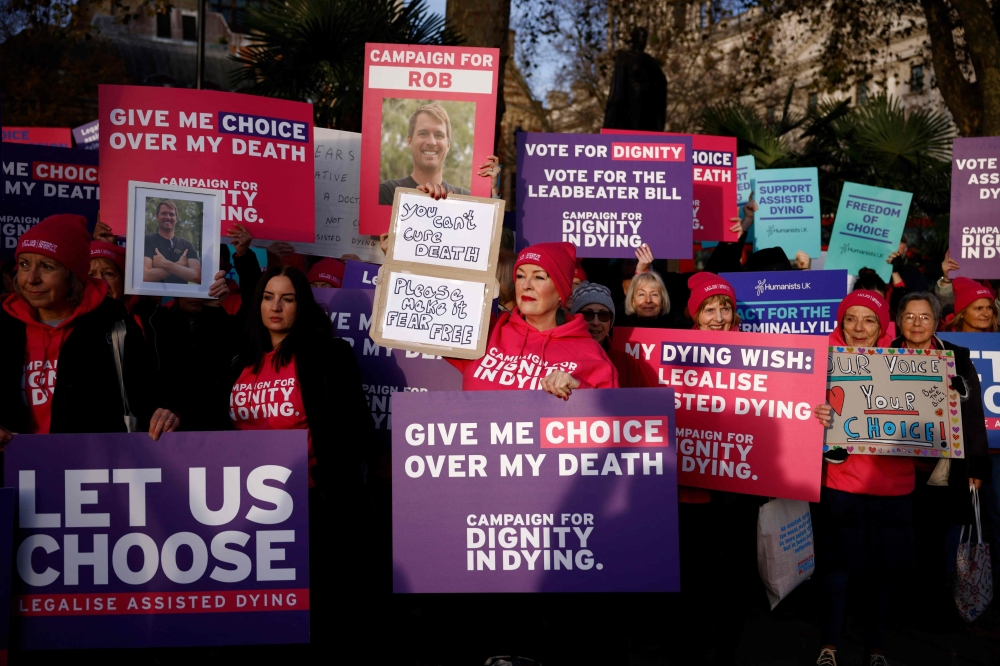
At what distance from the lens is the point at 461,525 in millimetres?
3639

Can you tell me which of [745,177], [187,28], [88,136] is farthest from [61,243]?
[187,28]

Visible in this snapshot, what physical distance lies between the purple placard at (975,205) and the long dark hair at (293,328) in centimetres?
426

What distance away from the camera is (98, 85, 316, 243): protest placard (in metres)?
5.03

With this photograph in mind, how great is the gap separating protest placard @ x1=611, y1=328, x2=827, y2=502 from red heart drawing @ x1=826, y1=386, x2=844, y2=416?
A: 154mm

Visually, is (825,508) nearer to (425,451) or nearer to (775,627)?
(775,627)

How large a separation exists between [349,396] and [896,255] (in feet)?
18.1

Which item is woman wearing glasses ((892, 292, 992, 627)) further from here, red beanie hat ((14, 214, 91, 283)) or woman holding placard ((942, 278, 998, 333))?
red beanie hat ((14, 214, 91, 283))

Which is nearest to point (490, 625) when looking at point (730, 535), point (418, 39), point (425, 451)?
point (425, 451)

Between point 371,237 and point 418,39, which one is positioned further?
point 418,39

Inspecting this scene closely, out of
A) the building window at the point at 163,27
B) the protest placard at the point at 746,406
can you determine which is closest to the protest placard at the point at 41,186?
the protest placard at the point at 746,406

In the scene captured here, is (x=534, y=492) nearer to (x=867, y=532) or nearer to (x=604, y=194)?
(x=867, y=532)

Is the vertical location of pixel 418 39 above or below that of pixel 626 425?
above

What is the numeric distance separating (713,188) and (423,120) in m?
2.53

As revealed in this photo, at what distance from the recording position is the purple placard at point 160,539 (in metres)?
3.50
